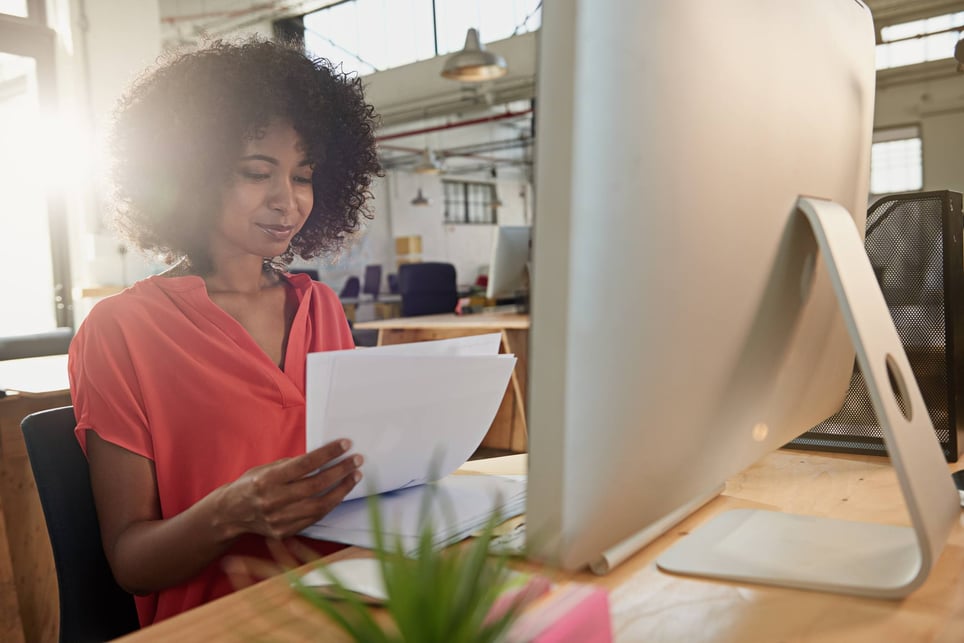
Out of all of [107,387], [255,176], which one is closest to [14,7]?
[255,176]

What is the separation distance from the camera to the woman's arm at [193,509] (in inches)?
30.4

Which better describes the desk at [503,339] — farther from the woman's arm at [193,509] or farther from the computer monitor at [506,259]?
the woman's arm at [193,509]

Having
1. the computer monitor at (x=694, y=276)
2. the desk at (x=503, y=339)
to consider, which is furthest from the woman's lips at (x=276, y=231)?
the desk at (x=503, y=339)

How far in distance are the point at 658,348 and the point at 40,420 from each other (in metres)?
0.85

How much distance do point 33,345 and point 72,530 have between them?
8.96 ft

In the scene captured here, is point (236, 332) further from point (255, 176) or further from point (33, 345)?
point (33, 345)

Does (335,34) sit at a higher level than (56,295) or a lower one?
higher

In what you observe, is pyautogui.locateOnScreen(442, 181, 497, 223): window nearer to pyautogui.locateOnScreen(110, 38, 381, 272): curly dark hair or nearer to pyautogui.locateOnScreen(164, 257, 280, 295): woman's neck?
pyautogui.locateOnScreen(110, 38, 381, 272): curly dark hair

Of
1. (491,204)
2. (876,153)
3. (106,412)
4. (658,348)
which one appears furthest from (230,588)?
(491,204)

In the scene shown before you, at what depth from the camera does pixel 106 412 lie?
3.14 ft

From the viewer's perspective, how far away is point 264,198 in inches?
48.3

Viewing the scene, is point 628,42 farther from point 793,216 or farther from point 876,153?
point 876,153

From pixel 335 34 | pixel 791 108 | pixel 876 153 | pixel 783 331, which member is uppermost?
pixel 335 34

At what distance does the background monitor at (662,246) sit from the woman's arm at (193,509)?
336mm
